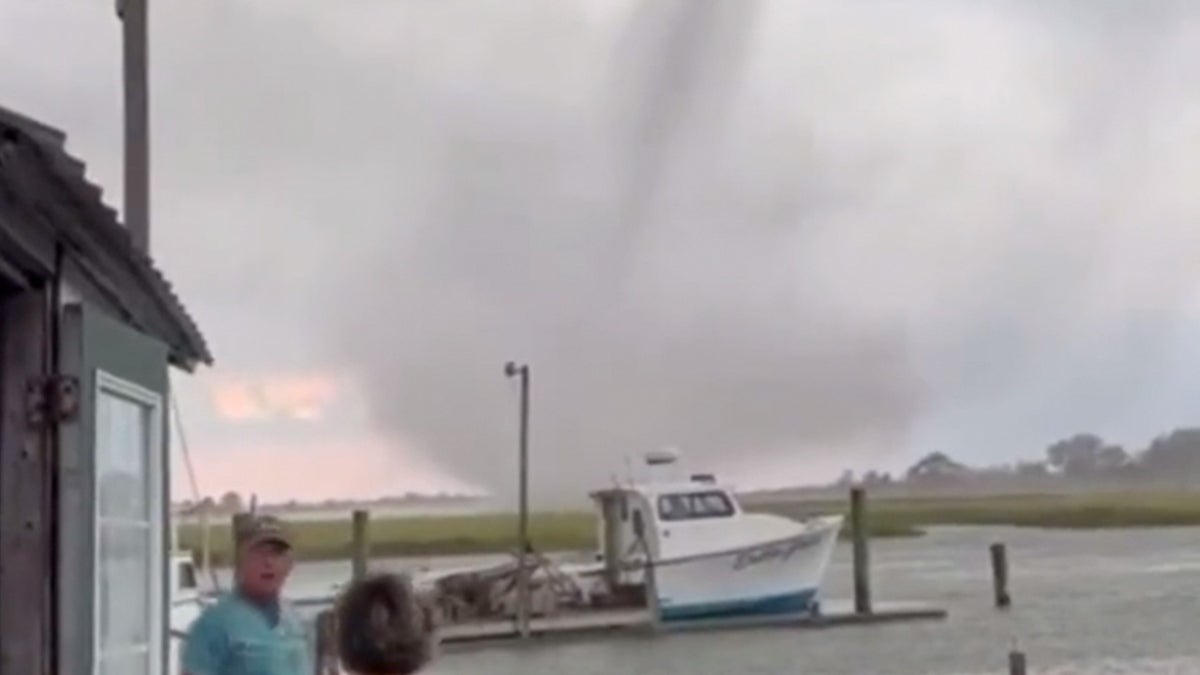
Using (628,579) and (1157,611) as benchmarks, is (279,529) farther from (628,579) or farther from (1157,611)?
(1157,611)

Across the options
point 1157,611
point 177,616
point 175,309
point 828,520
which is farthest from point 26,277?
point 1157,611

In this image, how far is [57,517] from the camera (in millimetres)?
6410

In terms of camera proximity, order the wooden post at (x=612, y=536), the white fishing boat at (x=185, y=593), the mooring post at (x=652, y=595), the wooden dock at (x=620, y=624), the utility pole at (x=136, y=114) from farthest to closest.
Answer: the wooden post at (x=612, y=536)
the mooring post at (x=652, y=595)
the wooden dock at (x=620, y=624)
the white fishing boat at (x=185, y=593)
the utility pole at (x=136, y=114)

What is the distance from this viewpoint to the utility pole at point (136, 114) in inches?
368

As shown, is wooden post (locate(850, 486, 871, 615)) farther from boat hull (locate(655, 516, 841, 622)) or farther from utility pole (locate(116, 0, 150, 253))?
utility pole (locate(116, 0, 150, 253))

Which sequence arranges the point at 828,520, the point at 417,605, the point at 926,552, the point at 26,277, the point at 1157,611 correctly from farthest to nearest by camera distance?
the point at 926,552
the point at 1157,611
the point at 828,520
the point at 26,277
the point at 417,605

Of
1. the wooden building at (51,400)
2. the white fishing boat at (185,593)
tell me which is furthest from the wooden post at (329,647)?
the white fishing boat at (185,593)

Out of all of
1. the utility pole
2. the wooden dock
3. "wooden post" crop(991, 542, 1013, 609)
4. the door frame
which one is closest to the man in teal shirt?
the door frame

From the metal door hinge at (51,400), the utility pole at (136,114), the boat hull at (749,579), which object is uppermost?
the utility pole at (136,114)

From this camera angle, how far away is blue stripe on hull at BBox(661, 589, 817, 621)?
163ft

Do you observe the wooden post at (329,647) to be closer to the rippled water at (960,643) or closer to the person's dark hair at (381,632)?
the person's dark hair at (381,632)

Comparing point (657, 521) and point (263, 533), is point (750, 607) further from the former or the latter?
point (263, 533)

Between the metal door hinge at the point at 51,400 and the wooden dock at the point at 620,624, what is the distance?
124 ft

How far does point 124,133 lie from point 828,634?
138ft
